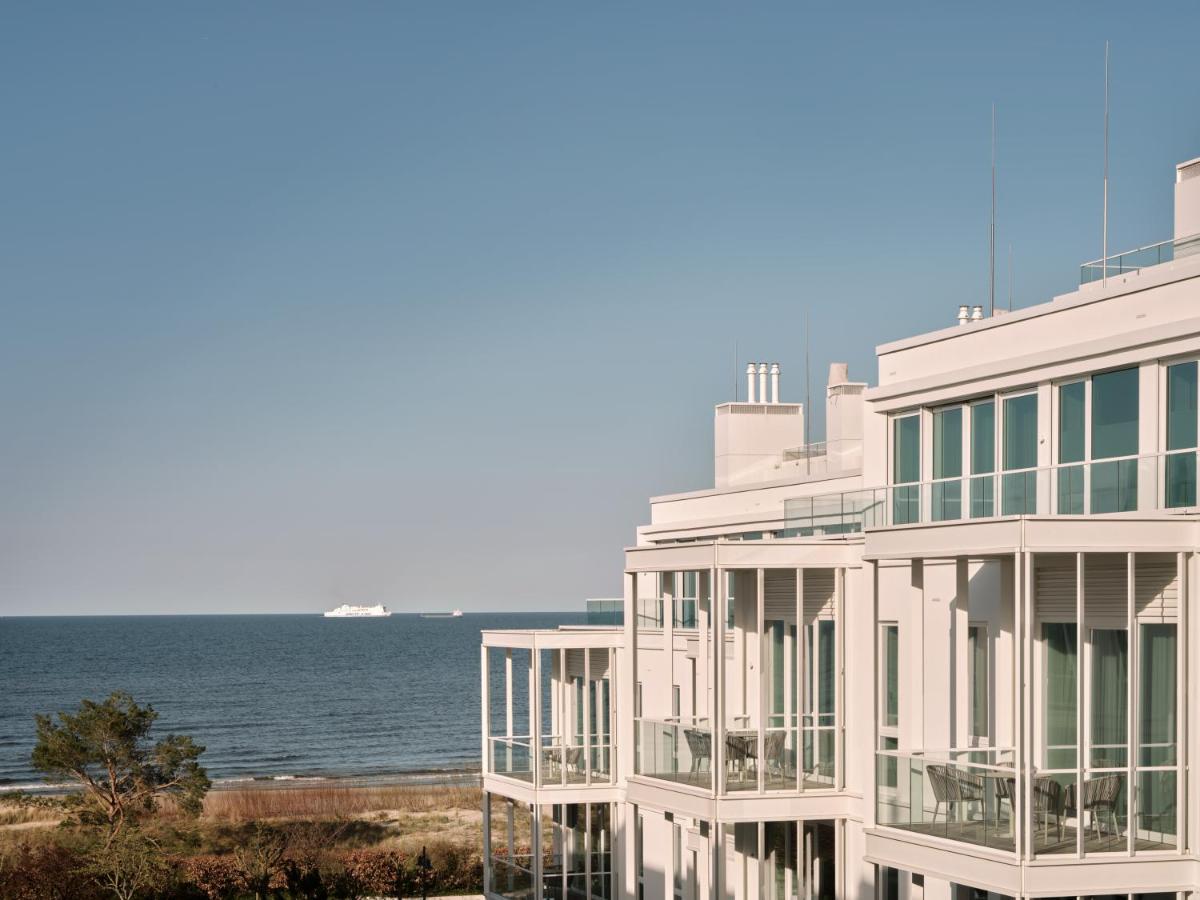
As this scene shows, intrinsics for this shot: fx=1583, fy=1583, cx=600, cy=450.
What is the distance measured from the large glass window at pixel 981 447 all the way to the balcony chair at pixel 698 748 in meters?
4.38

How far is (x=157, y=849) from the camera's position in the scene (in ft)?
102

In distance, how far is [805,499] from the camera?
2075 centimetres

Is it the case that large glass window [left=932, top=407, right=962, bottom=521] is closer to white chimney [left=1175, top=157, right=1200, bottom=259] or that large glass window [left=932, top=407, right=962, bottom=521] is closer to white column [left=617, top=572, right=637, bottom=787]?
white chimney [left=1175, top=157, right=1200, bottom=259]

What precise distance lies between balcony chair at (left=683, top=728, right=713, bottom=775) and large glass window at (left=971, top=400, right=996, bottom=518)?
438cm

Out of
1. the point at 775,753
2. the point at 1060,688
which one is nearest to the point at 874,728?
the point at 1060,688

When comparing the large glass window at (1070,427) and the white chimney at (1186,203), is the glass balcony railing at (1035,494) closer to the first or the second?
the large glass window at (1070,427)

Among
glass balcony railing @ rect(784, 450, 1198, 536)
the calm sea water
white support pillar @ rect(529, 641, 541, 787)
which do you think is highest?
glass balcony railing @ rect(784, 450, 1198, 536)

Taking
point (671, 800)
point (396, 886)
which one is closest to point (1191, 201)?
point (671, 800)

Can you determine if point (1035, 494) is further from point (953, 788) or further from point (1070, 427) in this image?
point (953, 788)

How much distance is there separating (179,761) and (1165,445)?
25145 mm

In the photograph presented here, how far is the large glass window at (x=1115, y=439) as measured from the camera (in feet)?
48.1

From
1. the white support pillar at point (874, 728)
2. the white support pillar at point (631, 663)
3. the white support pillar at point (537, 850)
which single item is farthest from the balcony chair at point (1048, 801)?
the white support pillar at point (537, 850)

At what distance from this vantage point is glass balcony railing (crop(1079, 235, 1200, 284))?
16.5 metres

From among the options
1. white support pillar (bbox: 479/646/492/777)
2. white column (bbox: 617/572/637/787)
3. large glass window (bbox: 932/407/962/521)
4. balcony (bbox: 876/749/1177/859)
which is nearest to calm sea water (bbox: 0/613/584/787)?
white support pillar (bbox: 479/646/492/777)
